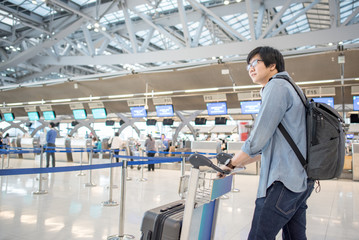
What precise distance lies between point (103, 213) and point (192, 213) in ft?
11.9

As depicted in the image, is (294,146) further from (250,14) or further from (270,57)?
(250,14)

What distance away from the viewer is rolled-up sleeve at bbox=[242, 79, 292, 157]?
1.55m

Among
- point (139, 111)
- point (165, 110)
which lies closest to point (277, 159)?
point (165, 110)

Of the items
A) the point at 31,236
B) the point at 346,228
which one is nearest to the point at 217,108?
the point at 346,228

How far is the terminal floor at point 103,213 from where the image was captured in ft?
12.8

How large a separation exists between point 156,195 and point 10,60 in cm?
981

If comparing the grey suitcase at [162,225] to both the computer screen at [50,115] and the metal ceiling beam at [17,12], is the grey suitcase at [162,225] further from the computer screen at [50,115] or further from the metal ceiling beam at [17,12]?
the computer screen at [50,115]

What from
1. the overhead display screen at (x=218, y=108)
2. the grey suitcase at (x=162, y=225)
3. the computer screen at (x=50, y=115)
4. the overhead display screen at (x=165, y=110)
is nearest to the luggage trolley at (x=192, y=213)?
the grey suitcase at (x=162, y=225)

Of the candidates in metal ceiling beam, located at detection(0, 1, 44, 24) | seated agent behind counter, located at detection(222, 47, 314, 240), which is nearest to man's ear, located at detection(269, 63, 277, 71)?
seated agent behind counter, located at detection(222, 47, 314, 240)

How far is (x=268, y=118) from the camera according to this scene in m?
1.55

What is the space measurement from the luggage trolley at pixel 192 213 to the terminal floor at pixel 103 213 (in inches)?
76.7

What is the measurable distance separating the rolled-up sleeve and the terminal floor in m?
2.62

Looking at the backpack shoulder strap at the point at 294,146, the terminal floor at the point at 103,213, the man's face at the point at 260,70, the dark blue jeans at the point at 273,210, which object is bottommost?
the terminal floor at the point at 103,213

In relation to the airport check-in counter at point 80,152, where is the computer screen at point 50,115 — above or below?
above
